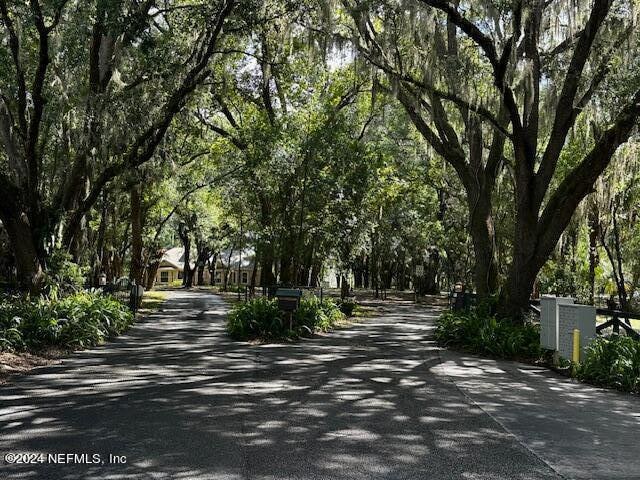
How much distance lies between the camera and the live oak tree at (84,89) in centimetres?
1218

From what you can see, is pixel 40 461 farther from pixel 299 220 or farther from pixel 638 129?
pixel 299 220

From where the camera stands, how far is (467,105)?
12.8m

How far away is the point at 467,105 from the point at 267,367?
7.12 meters

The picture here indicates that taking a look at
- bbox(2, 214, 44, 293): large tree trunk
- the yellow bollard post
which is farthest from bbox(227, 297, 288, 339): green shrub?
the yellow bollard post

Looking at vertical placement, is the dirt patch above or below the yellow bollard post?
below

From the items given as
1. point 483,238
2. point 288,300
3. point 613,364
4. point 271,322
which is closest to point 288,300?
point 288,300

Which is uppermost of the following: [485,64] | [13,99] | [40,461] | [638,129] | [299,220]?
[485,64]

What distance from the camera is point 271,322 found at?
13.9 meters

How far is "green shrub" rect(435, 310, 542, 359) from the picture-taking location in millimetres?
11609

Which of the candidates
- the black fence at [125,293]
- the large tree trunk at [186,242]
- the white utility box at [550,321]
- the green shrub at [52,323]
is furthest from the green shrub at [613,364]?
the large tree trunk at [186,242]

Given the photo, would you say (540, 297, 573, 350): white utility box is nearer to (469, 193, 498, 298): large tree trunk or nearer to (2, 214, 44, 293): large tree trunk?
(469, 193, 498, 298): large tree trunk

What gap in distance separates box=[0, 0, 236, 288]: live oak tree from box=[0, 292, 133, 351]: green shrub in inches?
43.5

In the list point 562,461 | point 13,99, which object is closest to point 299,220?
point 13,99

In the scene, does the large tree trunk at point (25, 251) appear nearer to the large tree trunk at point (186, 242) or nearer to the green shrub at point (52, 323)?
the green shrub at point (52, 323)
